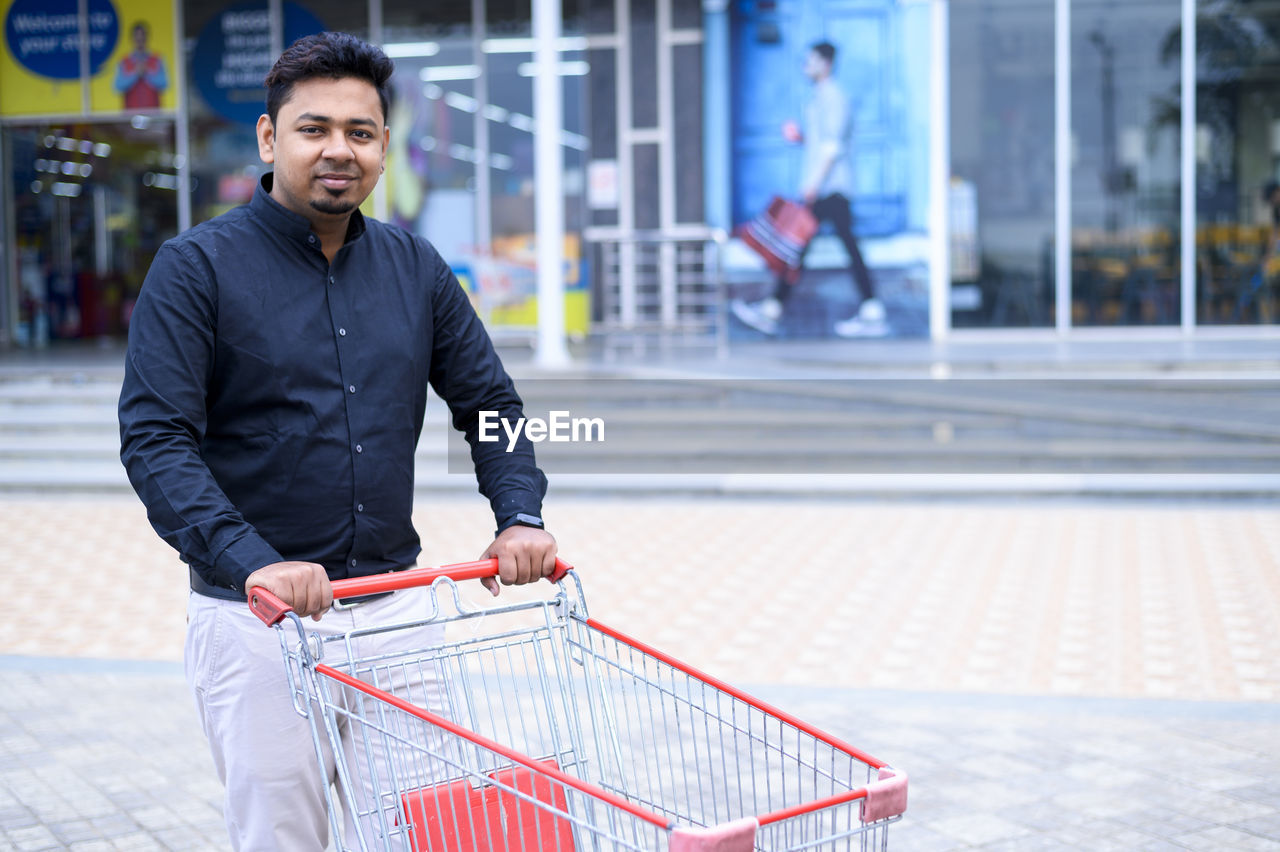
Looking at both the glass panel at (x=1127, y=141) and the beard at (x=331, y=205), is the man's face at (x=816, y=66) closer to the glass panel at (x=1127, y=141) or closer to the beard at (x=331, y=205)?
the glass panel at (x=1127, y=141)

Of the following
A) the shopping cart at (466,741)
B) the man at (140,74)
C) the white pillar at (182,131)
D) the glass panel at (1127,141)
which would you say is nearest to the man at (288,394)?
the shopping cart at (466,741)

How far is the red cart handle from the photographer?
2.29 m

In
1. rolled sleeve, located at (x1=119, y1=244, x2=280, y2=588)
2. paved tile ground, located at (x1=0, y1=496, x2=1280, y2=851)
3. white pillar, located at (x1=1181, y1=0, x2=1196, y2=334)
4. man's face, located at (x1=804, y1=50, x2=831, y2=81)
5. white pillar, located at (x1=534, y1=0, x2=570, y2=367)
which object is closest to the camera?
rolled sleeve, located at (x1=119, y1=244, x2=280, y2=588)

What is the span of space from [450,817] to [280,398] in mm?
819

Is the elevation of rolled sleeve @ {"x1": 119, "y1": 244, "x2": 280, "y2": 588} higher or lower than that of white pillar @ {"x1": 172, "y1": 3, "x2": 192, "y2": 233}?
lower

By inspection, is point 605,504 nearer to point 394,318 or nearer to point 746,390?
point 746,390

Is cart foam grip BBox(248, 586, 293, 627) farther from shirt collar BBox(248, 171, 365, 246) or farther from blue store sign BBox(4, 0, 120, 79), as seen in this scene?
blue store sign BBox(4, 0, 120, 79)

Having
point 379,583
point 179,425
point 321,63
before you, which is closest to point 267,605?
point 379,583

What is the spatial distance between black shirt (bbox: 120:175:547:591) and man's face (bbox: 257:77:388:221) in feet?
0.26

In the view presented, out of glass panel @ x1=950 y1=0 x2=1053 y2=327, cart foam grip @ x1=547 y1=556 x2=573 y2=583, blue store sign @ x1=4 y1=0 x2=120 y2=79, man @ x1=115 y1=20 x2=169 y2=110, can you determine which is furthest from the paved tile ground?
blue store sign @ x1=4 y1=0 x2=120 y2=79

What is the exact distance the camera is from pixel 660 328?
1523 centimetres

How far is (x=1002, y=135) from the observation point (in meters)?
15.4

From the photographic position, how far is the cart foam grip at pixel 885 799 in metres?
2.03

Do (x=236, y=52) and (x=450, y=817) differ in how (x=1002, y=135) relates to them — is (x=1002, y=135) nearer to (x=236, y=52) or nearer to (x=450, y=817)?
(x=236, y=52)
